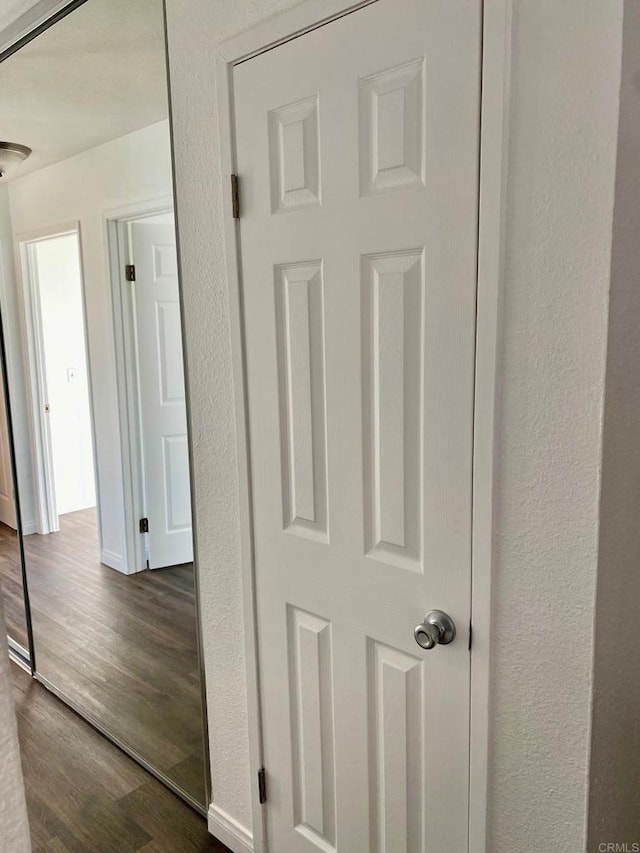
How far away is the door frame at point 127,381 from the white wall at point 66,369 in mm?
213

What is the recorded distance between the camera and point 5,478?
296 cm

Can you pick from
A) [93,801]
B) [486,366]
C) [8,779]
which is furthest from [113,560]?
[8,779]

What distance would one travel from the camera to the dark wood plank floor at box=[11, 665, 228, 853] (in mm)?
1864

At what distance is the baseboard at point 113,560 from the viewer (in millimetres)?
2152

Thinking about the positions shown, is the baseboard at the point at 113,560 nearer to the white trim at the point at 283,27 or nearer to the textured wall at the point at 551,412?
the textured wall at the point at 551,412

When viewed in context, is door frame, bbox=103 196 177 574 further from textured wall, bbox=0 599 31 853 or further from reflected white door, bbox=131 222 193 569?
textured wall, bbox=0 599 31 853

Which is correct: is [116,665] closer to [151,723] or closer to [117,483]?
[151,723]

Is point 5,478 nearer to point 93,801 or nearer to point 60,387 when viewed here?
point 60,387

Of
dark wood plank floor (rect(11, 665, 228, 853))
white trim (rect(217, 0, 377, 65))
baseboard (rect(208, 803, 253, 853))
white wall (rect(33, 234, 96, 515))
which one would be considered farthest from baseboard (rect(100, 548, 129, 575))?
white trim (rect(217, 0, 377, 65))

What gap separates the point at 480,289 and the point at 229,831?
5.49ft

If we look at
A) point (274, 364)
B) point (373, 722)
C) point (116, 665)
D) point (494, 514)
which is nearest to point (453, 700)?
point (373, 722)

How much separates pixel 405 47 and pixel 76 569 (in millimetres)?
2104

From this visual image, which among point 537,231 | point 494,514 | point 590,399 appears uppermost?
point 537,231

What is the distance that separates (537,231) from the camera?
1.02 metres
